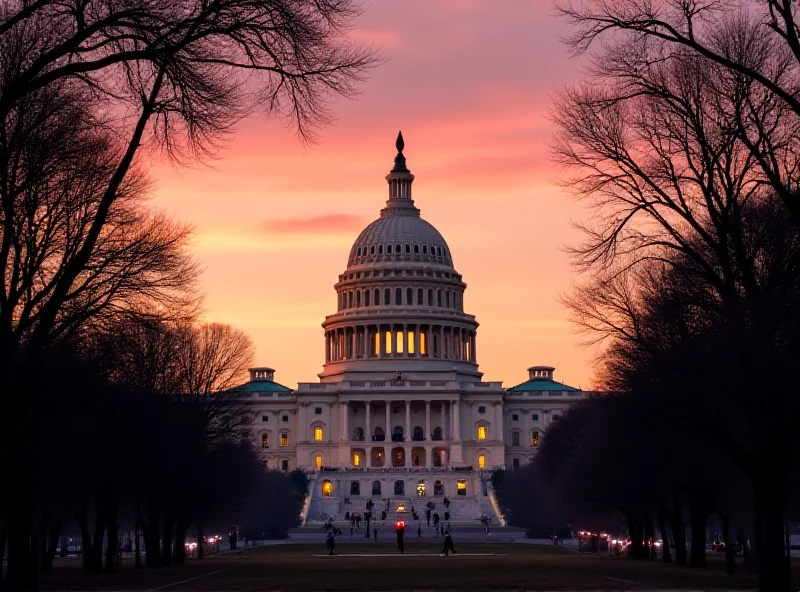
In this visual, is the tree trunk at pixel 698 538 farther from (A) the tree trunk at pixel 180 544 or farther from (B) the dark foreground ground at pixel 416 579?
(A) the tree trunk at pixel 180 544

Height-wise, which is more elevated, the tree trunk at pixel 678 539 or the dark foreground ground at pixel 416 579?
the tree trunk at pixel 678 539

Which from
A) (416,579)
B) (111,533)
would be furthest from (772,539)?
(111,533)

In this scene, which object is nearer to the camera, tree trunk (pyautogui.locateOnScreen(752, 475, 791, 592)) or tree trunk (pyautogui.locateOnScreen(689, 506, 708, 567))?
tree trunk (pyautogui.locateOnScreen(752, 475, 791, 592))

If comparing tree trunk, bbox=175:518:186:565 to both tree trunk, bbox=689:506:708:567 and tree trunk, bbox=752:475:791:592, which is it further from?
tree trunk, bbox=752:475:791:592

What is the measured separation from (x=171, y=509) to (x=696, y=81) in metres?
47.8

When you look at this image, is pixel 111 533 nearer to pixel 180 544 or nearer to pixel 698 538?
pixel 180 544

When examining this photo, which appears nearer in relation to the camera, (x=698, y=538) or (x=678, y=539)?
(x=698, y=538)

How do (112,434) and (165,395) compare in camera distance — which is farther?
(165,395)

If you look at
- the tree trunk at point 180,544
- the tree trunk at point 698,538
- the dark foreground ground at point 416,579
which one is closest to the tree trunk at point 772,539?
the dark foreground ground at point 416,579

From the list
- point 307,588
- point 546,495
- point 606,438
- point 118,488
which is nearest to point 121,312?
point 307,588

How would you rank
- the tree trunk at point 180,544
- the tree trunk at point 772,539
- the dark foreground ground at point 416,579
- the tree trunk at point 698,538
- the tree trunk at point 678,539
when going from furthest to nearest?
the tree trunk at point 180,544 < the tree trunk at point 678,539 < the tree trunk at point 698,538 < the dark foreground ground at point 416,579 < the tree trunk at point 772,539

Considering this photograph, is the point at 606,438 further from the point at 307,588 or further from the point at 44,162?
the point at 44,162

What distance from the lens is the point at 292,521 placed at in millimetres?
169625

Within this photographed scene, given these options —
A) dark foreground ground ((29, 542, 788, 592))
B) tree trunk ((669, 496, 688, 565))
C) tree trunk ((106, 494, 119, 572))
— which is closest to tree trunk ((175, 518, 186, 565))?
tree trunk ((106, 494, 119, 572))
